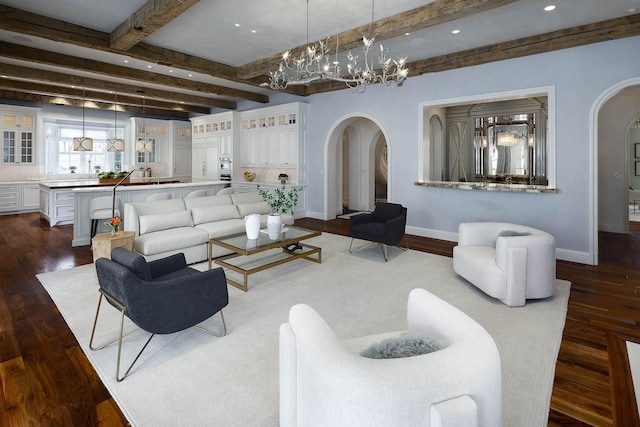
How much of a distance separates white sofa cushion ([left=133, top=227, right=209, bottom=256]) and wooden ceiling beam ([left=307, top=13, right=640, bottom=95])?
4.57m

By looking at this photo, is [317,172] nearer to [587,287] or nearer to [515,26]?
[515,26]

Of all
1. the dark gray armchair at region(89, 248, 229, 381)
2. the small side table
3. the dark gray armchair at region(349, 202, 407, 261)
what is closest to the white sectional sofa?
the small side table

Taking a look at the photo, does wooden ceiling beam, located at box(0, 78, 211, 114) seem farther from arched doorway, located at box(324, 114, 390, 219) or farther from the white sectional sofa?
the white sectional sofa

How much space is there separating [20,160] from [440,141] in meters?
11.0

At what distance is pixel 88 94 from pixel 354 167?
7080 millimetres

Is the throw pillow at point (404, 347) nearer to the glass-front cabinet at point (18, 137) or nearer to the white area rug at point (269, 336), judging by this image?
the white area rug at point (269, 336)

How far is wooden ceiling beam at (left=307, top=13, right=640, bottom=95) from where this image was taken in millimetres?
4351

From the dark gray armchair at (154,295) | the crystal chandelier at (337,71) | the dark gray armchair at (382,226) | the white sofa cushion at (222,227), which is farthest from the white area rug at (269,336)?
the crystal chandelier at (337,71)

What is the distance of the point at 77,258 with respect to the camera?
200 inches

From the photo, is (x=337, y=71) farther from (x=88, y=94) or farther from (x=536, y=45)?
(x=88, y=94)

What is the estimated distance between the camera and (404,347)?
60.1 inches

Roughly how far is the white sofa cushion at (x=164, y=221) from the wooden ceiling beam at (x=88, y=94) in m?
6.07

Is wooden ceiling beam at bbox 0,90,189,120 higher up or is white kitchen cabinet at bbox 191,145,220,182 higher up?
wooden ceiling beam at bbox 0,90,189,120

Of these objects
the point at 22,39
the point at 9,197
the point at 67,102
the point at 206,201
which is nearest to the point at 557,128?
the point at 206,201
